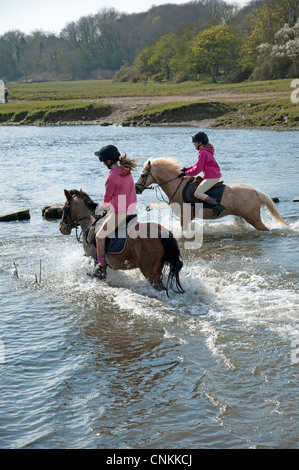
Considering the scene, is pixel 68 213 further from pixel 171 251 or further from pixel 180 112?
pixel 180 112

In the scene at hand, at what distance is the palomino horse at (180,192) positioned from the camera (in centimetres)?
1212

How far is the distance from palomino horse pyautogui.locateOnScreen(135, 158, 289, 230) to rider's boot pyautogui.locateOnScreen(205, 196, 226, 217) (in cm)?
16

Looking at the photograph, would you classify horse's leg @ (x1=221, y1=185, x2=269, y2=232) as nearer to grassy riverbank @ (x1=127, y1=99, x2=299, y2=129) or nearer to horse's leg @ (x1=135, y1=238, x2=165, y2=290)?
horse's leg @ (x1=135, y1=238, x2=165, y2=290)

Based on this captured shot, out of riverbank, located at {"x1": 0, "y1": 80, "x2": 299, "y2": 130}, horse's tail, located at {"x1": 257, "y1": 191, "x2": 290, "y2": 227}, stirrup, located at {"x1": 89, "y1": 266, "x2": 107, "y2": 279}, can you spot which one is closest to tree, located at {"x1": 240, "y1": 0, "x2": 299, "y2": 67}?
riverbank, located at {"x1": 0, "y1": 80, "x2": 299, "y2": 130}

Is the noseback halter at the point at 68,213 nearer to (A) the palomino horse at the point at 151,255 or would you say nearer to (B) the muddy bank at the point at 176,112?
(A) the palomino horse at the point at 151,255

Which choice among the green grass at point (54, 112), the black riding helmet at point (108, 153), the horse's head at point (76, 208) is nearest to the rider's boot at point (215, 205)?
the horse's head at point (76, 208)

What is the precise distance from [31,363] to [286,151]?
76.2 feet

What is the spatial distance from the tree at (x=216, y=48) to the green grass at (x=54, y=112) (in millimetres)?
26422

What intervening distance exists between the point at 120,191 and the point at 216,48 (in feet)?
251

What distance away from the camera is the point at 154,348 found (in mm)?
6922

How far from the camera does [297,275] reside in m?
9.56

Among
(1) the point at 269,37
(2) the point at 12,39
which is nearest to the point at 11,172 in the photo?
(1) the point at 269,37

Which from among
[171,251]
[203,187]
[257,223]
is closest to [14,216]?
[203,187]

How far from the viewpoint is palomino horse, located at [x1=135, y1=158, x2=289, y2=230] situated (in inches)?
477
